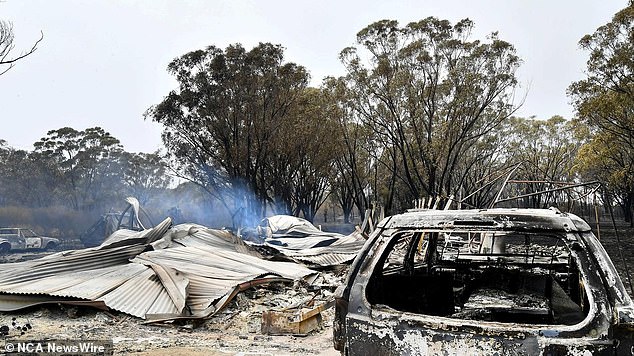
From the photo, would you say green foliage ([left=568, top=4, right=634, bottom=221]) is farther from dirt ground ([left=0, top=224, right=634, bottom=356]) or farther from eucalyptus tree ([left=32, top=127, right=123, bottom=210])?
eucalyptus tree ([left=32, top=127, right=123, bottom=210])

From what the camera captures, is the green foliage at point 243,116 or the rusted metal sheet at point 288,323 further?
the green foliage at point 243,116

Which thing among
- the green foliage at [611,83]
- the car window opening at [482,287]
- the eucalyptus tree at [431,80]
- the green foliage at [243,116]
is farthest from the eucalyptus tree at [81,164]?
the car window opening at [482,287]

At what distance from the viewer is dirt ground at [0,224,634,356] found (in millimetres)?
5605

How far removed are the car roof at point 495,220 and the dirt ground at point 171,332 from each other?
117 inches

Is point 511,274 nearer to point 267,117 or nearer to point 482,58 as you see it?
point 482,58

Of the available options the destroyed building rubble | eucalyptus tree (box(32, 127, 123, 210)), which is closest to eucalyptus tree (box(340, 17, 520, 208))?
the destroyed building rubble

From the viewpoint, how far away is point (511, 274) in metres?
4.56

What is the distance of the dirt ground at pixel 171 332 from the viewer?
561 centimetres

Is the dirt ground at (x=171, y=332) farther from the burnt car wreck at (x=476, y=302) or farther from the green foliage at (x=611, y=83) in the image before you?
the green foliage at (x=611, y=83)

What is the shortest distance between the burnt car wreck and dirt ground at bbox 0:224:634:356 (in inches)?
75.9

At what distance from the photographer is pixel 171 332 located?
632 cm

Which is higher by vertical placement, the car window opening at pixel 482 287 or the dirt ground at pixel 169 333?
the car window opening at pixel 482 287

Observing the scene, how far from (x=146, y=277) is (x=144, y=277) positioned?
0.10ft

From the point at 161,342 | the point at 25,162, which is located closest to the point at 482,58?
the point at 161,342
